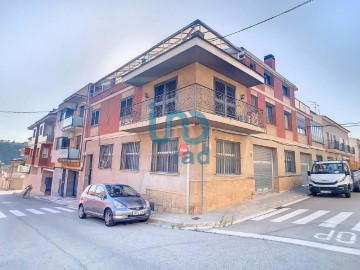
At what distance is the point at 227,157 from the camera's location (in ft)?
36.8

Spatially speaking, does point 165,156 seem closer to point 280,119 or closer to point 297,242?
point 297,242

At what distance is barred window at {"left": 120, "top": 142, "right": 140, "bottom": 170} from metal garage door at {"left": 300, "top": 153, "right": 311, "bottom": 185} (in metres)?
14.1

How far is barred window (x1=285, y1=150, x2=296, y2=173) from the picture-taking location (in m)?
16.4

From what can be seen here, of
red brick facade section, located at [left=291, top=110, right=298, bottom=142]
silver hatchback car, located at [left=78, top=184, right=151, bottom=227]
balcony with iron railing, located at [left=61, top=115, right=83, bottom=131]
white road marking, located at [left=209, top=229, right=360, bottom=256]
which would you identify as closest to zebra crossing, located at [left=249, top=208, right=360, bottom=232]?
white road marking, located at [left=209, top=229, right=360, bottom=256]

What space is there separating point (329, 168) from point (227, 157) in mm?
7471

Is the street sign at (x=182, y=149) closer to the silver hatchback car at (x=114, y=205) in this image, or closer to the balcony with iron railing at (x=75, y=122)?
the silver hatchback car at (x=114, y=205)

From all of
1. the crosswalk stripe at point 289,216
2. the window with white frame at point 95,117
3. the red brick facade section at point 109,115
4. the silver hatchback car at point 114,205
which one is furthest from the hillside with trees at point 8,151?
the crosswalk stripe at point 289,216

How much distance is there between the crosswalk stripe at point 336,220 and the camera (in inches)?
274

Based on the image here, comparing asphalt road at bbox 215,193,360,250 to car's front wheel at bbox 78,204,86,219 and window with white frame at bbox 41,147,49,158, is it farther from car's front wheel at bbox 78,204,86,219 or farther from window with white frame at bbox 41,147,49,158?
window with white frame at bbox 41,147,49,158

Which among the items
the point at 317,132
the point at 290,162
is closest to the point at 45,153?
the point at 290,162

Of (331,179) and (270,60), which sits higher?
(270,60)

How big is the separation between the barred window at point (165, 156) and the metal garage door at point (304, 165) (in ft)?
43.7

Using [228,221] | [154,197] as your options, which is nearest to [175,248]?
[228,221]

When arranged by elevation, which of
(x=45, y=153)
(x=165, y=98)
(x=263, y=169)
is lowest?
(x=263, y=169)
